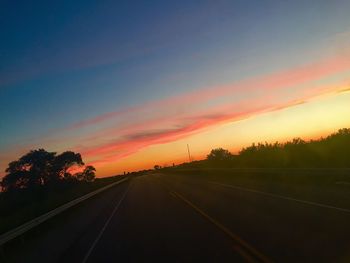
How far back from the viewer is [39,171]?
3971 inches

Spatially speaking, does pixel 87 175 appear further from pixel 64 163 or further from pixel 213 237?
pixel 213 237

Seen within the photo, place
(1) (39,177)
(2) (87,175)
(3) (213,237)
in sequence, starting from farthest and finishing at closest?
(2) (87,175)
(1) (39,177)
(3) (213,237)

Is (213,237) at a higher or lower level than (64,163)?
lower

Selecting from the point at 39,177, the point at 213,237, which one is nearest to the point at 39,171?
the point at 39,177

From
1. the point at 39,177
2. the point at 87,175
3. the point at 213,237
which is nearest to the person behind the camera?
the point at 213,237

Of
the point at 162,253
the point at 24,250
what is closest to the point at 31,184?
the point at 24,250

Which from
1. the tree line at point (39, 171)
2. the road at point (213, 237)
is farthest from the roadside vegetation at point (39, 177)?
the road at point (213, 237)

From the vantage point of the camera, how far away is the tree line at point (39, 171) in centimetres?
9456

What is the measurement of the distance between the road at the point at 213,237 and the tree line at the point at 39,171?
79298 millimetres

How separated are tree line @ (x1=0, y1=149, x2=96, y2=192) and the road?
260ft

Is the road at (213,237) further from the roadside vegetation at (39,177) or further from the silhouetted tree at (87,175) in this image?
the silhouetted tree at (87,175)

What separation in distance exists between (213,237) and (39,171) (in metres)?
93.7

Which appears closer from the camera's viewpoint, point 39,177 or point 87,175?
point 39,177

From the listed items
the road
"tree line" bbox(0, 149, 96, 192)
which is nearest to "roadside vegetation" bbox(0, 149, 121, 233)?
"tree line" bbox(0, 149, 96, 192)
